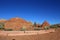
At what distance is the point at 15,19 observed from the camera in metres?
69.4

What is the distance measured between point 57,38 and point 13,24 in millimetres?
48741

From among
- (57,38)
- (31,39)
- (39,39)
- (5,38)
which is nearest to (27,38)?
(31,39)

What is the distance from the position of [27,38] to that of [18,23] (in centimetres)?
4616

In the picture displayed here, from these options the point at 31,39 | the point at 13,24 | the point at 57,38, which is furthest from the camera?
the point at 13,24

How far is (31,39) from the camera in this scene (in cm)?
1862

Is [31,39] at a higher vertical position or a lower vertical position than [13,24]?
lower

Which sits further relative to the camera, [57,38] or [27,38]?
[27,38]

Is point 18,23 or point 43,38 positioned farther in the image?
point 18,23

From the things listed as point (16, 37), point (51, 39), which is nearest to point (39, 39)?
point (51, 39)

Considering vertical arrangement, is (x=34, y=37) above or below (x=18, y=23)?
below

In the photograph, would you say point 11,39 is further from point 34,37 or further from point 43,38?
point 43,38

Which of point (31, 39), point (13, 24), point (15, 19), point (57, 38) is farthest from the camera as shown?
point (15, 19)

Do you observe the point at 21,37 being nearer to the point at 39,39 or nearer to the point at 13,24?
the point at 39,39

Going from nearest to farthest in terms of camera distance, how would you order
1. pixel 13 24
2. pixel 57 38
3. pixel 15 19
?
pixel 57 38, pixel 13 24, pixel 15 19
